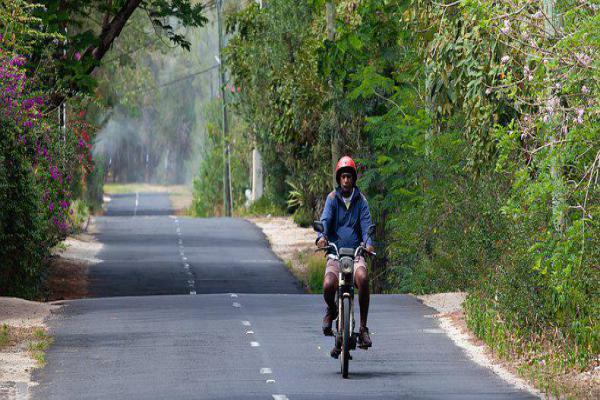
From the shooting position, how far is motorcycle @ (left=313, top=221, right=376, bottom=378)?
48.0ft

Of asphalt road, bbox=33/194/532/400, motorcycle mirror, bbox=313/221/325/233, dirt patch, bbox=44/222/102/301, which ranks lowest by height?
dirt patch, bbox=44/222/102/301

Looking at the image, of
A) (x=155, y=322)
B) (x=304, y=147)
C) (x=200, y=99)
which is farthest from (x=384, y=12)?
(x=200, y=99)

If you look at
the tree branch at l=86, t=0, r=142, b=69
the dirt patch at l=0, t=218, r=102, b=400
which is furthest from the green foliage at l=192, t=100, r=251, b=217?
the tree branch at l=86, t=0, r=142, b=69

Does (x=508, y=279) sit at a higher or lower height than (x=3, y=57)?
lower

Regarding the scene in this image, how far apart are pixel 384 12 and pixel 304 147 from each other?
25.9 ft

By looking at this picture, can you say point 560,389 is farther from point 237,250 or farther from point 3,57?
point 237,250

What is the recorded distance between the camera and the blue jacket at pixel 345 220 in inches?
602

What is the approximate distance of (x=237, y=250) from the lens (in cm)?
4509

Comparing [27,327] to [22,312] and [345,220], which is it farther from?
[345,220]

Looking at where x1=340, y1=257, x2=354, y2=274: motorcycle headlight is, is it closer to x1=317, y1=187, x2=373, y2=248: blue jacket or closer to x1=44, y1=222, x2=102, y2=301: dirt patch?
x1=317, y1=187, x2=373, y2=248: blue jacket

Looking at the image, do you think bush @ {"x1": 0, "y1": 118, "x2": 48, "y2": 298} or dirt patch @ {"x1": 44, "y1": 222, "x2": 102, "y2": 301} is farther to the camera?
dirt patch @ {"x1": 44, "y1": 222, "x2": 102, "y2": 301}

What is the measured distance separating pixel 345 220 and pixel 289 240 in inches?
1331

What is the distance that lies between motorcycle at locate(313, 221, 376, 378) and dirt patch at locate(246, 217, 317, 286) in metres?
21.9

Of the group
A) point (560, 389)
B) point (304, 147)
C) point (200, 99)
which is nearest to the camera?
point (560, 389)
